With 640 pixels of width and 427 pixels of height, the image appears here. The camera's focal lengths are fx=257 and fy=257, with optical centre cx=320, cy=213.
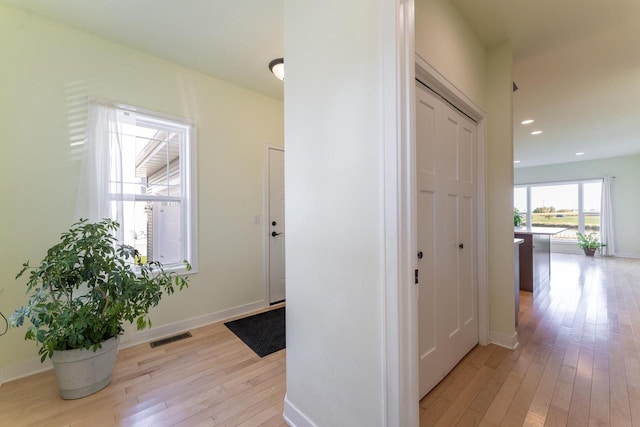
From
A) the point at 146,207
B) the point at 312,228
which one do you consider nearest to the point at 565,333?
the point at 312,228

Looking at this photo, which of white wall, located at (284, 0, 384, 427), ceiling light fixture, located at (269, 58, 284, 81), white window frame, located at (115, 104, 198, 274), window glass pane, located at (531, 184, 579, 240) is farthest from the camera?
window glass pane, located at (531, 184, 579, 240)

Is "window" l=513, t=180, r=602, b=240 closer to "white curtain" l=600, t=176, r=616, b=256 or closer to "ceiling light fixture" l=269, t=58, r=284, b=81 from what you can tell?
"white curtain" l=600, t=176, r=616, b=256

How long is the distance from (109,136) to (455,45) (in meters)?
2.82

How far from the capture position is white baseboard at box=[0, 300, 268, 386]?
185cm

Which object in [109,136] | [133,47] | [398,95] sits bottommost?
[398,95]

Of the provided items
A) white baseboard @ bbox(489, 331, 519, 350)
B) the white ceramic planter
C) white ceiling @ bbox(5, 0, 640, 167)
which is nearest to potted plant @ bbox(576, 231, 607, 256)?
white ceiling @ bbox(5, 0, 640, 167)

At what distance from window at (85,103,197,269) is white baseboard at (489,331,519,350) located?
294 cm

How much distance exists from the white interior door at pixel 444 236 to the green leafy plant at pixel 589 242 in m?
7.16

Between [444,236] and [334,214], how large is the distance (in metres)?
0.99

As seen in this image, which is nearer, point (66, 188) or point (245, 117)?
point (66, 188)

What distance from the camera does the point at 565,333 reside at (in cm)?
246

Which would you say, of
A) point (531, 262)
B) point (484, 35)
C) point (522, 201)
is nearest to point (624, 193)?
point (522, 201)

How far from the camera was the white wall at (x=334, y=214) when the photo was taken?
1098 millimetres

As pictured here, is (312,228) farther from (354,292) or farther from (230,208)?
(230,208)
